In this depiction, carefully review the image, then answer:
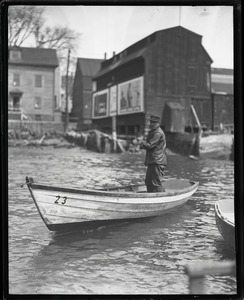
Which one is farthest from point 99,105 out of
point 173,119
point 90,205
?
point 90,205

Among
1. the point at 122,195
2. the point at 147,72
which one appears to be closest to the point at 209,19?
the point at 122,195

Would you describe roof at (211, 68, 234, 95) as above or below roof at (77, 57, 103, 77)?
below

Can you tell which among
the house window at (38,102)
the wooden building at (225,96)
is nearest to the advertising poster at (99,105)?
the house window at (38,102)

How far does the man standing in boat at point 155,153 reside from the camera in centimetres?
540

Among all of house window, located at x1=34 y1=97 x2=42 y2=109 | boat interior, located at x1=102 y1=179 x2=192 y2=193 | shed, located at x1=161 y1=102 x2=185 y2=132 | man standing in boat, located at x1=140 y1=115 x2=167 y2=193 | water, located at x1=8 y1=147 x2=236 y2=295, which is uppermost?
house window, located at x1=34 y1=97 x2=42 y2=109

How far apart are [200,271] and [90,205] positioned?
294 cm

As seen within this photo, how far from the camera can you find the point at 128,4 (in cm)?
360

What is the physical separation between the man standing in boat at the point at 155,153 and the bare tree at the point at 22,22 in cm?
202

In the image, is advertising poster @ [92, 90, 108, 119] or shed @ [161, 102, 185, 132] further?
advertising poster @ [92, 90, 108, 119]

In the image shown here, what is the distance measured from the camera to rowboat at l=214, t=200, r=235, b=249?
3849 millimetres

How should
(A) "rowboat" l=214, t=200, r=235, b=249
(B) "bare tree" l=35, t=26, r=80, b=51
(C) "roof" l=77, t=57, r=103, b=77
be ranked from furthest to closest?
1. (C) "roof" l=77, t=57, r=103, b=77
2. (B) "bare tree" l=35, t=26, r=80, b=51
3. (A) "rowboat" l=214, t=200, r=235, b=249

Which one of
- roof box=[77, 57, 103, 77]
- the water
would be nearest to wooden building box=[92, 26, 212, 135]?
roof box=[77, 57, 103, 77]

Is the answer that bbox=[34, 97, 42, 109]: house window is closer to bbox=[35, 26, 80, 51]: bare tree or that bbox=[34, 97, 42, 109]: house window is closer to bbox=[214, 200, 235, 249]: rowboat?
bbox=[35, 26, 80, 51]: bare tree

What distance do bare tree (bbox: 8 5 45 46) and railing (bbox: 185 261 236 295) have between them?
2775 mm
